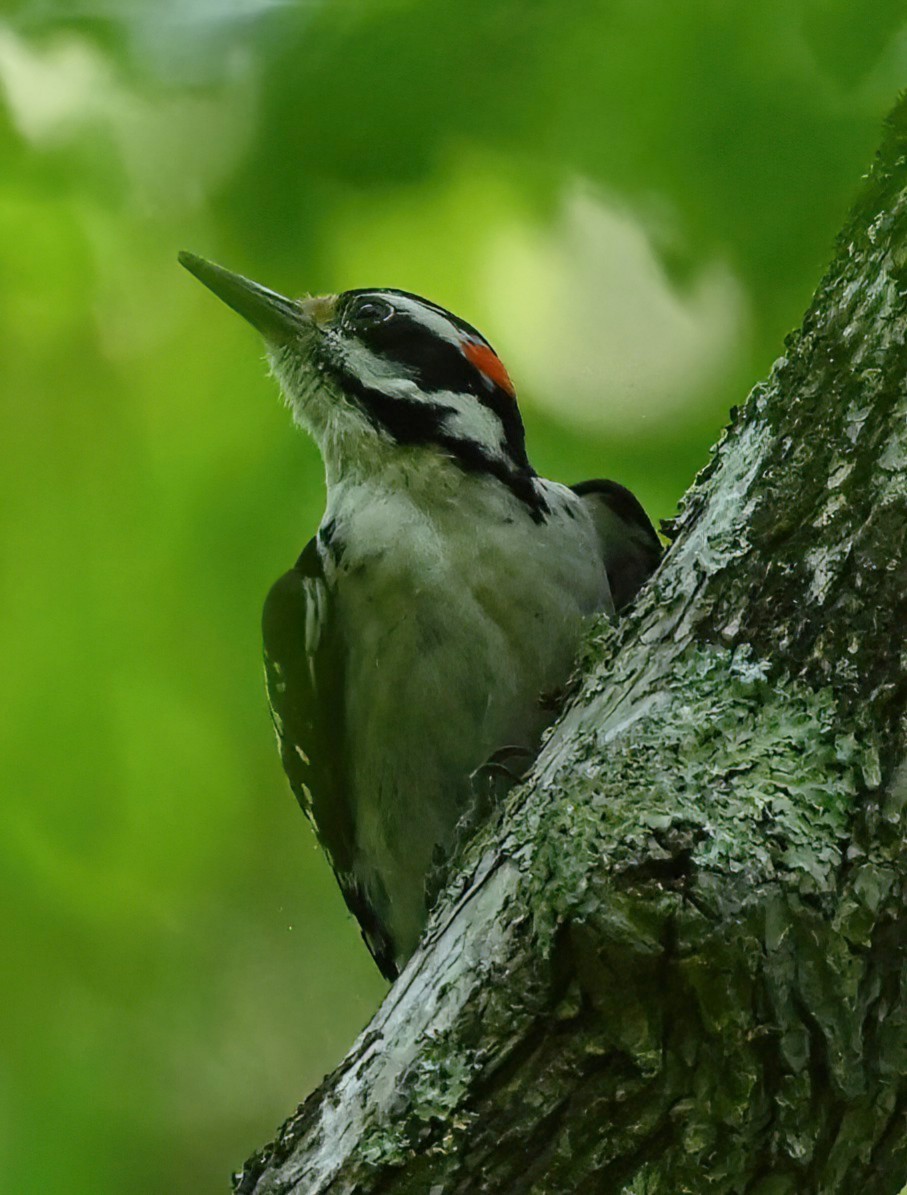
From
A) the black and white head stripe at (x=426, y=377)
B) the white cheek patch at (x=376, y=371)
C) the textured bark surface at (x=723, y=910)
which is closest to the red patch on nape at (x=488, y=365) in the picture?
the black and white head stripe at (x=426, y=377)

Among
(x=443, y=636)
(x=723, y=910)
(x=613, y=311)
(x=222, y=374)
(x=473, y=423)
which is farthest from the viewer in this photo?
(x=473, y=423)

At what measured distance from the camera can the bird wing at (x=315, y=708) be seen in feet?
9.67

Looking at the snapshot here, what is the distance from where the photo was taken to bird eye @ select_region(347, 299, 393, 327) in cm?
312

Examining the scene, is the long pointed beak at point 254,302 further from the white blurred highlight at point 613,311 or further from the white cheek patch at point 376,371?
the white blurred highlight at point 613,311

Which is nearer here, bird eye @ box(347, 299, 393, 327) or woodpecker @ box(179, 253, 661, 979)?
woodpecker @ box(179, 253, 661, 979)

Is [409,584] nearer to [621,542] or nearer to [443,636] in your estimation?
[443,636]

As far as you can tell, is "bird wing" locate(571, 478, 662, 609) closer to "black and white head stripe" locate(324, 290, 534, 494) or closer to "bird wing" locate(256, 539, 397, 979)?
"black and white head stripe" locate(324, 290, 534, 494)

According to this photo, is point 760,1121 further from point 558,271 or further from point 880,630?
point 558,271

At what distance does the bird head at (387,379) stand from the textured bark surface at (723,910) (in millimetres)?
1234

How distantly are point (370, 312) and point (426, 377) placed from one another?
0.19m

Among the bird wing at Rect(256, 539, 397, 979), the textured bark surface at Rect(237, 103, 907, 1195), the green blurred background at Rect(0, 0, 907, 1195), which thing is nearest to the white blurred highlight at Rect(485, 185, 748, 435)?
the green blurred background at Rect(0, 0, 907, 1195)

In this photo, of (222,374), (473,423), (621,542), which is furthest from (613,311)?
(222,374)

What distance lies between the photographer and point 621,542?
3135 millimetres

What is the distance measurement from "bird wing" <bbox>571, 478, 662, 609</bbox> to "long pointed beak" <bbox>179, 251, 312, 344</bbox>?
29.0 inches
